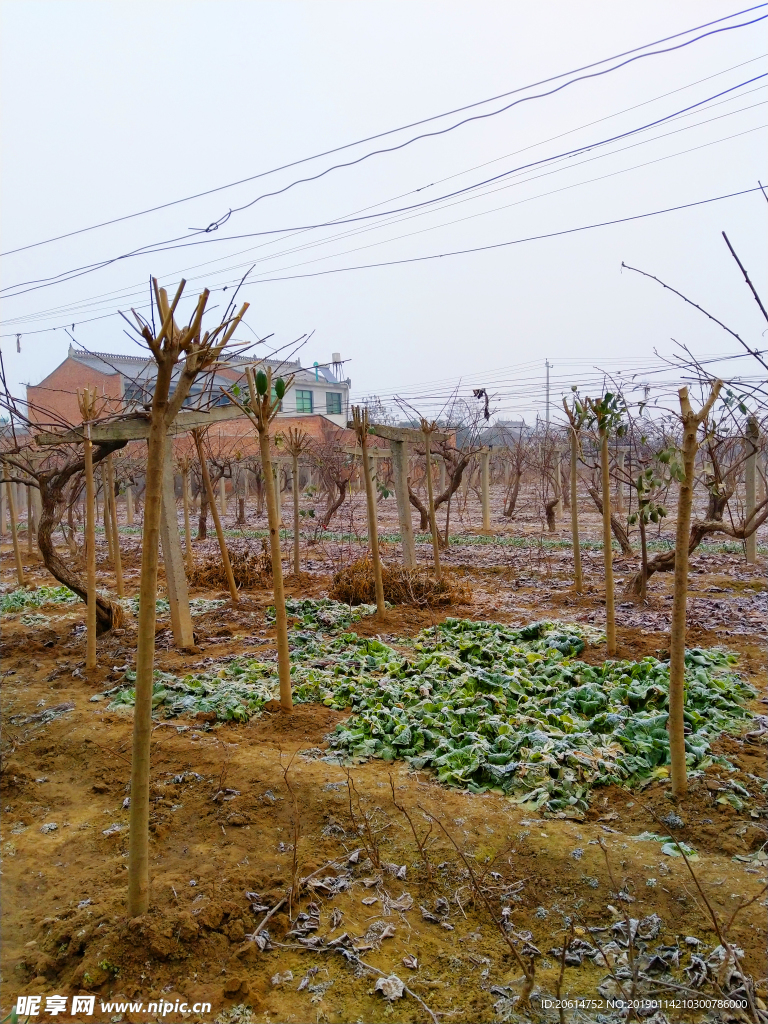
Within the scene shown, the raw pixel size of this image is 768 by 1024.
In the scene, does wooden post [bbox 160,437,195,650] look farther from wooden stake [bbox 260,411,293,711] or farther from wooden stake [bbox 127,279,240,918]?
wooden stake [bbox 127,279,240,918]

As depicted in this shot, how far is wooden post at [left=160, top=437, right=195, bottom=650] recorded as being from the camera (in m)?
6.28

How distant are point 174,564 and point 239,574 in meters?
3.89

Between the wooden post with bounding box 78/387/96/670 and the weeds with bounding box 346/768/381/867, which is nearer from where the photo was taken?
the weeds with bounding box 346/768/381/867

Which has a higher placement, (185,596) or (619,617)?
(185,596)

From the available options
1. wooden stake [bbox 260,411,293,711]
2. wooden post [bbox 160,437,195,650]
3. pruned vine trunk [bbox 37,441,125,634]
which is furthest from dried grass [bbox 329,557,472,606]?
wooden stake [bbox 260,411,293,711]

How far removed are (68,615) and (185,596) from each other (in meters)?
3.10

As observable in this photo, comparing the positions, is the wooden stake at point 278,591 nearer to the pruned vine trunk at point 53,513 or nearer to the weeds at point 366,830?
the weeds at point 366,830

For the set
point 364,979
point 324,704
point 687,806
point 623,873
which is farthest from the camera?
point 324,704

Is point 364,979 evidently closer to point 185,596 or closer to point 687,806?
point 687,806

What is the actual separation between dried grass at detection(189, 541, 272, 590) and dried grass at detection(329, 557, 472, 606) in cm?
179

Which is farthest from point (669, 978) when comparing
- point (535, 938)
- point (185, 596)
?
point (185, 596)

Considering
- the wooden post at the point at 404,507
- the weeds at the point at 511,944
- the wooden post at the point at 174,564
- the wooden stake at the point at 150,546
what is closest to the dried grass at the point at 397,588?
the wooden post at the point at 404,507

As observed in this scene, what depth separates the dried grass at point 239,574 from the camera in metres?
10.2

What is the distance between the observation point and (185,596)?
262 inches
